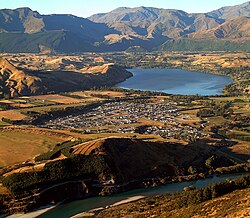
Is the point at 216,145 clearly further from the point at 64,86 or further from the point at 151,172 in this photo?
the point at 64,86

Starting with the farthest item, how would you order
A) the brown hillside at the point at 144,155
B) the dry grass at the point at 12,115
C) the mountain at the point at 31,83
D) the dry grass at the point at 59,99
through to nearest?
the mountain at the point at 31,83
the dry grass at the point at 59,99
the dry grass at the point at 12,115
the brown hillside at the point at 144,155

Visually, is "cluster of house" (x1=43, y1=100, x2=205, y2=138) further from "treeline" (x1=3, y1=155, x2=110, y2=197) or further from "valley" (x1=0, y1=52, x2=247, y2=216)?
"treeline" (x1=3, y1=155, x2=110, y2=197)

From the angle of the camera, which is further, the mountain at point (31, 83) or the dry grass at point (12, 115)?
the mountain at point (31, 83)

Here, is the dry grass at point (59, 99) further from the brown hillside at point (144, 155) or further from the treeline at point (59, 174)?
the treeline at point (59, 174)

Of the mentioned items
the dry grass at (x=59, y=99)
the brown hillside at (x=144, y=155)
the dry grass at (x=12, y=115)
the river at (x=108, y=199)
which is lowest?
the river at (x=108, y=199)

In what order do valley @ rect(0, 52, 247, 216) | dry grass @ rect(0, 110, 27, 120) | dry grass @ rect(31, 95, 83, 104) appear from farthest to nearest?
dry grass @ rect(31, 95, 83, 104) < dry grass @ rect(0, 110, 27, 120) < valley @ rect(0, 52, 247, 216)

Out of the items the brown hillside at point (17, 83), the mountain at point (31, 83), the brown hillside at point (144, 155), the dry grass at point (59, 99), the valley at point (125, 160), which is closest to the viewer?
the valley at point (125, 160)

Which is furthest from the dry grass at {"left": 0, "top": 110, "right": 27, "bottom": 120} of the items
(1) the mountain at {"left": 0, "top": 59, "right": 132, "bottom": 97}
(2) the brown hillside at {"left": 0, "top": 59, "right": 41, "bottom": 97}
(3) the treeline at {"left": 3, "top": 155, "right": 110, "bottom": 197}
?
(3) the treeline at {"left": 3, "top": 155, "right": 110, "bottom": 197}

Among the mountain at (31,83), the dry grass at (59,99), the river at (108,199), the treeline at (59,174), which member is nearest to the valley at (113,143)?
the treeline at (59,174)

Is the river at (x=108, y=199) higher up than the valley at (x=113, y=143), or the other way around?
the valley at (x=113, y=143)
